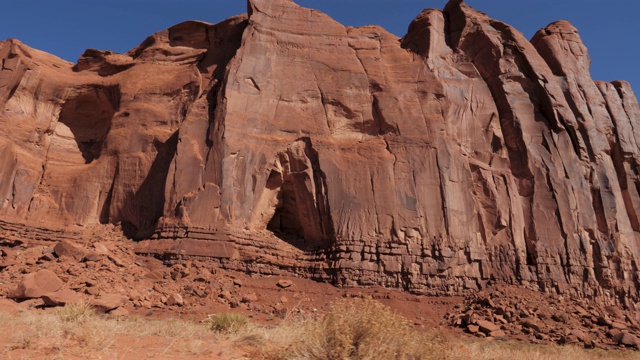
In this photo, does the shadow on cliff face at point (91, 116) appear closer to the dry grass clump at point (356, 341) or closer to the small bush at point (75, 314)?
the small bush at point (75, 314)

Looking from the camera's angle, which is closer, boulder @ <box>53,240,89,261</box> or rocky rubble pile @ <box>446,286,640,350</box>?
boulder @ <box>53,240,89,261</box>

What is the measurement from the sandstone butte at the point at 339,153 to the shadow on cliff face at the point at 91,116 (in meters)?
0.09

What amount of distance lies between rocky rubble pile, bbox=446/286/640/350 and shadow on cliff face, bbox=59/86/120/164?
18.9 meters

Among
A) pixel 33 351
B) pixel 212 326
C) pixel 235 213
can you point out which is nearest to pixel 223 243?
pixel 235 213

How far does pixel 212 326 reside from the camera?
9.84m

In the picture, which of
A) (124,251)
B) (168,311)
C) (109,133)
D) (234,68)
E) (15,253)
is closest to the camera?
(168,311)

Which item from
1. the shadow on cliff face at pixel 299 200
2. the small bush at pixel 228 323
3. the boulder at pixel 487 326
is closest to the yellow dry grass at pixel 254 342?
the small bush at pixel 228 323

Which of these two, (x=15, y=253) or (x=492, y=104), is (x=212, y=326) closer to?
(x=15, y=253)

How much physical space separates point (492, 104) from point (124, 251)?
1882cm

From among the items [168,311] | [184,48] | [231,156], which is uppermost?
[184,48]

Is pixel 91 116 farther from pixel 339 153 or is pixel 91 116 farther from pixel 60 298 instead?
pixel 60 298

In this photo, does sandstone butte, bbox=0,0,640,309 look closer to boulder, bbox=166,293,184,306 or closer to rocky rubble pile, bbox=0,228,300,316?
rocky rubble pile, bbox=0,228,300,316

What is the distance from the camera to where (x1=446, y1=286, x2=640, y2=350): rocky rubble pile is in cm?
1762

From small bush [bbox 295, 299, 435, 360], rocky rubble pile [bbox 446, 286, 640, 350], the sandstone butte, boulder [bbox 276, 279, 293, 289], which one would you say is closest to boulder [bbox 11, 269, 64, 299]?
the sandstone butte
